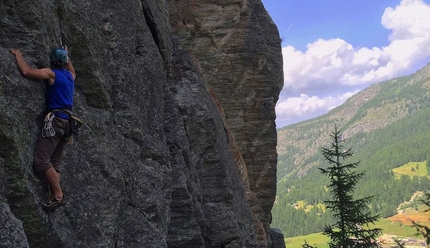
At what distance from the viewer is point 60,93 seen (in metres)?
9.67

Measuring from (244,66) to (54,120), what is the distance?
23.4 meters

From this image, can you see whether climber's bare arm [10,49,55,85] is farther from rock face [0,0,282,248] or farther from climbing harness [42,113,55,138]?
climbing harness [42,113,55,138]

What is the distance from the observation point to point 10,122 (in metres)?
8.58

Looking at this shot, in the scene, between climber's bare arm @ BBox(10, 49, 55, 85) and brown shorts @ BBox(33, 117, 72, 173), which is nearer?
brown shorts @ BBox(33, 117, 72, 173)

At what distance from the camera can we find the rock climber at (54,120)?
9.14 m

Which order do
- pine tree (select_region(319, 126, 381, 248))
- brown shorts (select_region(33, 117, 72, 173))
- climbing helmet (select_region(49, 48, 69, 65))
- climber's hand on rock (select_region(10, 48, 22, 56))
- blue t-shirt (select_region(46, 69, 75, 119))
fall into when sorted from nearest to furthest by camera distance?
brown shorts (select_region(33, 117, 72, 173)) → climber's hand on rock (select_region(10, 48, 22, 56)) → blue t-shirt (select_region(46, 69, 75, 119)) → climbing helmet (select_region(49, 48, 69, 65)) → pine tree (select_region(319, 126, 381, 248))

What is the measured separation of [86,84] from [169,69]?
716 centimetres

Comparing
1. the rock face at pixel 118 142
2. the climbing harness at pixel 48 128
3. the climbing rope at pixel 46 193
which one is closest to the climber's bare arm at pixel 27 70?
the rock face at pixel 118 142

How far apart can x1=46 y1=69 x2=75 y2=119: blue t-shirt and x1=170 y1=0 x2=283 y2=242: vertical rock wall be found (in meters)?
19.5

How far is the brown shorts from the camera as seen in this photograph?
9.09 meters

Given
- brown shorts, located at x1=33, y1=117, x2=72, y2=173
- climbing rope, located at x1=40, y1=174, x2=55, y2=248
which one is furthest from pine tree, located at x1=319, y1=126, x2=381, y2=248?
brown shorts, located at x1=33, y1=117, x2=72, y2=173

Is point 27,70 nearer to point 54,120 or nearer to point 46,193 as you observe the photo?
point 54,120

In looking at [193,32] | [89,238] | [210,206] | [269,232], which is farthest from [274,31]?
[89,238]

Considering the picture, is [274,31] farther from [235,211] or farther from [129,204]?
[129,204]
